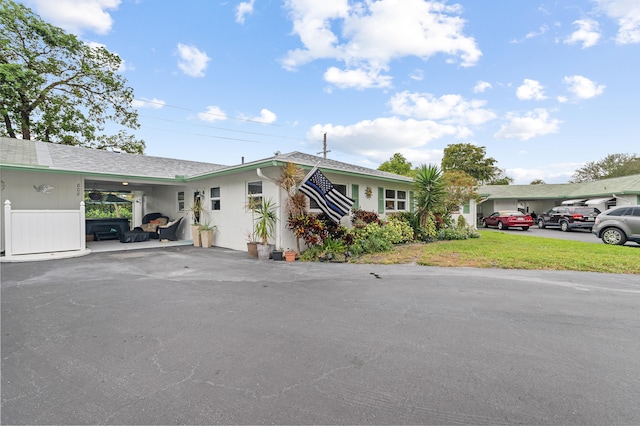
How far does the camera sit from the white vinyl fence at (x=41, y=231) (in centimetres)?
805

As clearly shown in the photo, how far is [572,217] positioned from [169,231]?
22.9 meters

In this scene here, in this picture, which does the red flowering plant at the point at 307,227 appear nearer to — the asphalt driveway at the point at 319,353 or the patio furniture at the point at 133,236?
the asphalt driveway at the point at 319,353

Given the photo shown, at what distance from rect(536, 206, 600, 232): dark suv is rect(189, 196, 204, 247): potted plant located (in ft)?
70.6

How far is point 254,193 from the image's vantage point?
9562 millimetres

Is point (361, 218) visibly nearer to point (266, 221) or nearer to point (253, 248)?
point (266, 221)

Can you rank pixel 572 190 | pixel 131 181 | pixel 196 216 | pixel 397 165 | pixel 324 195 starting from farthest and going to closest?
1. pixel 397 165
2. pixel 572 190
3. pixel 196 216
4. pixel 131 181
5. pixel 324 195

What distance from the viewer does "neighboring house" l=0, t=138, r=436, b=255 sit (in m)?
8.54

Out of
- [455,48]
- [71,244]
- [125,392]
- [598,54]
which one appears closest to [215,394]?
[125,392]

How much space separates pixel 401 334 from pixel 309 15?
11110 mm

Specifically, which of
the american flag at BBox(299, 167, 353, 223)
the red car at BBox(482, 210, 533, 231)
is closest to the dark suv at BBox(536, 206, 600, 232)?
the red car at BBox(482, 210, 533, 231)

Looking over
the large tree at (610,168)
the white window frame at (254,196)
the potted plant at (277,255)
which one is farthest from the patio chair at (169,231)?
the large tree at (610,168)

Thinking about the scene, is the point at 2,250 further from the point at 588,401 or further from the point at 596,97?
the point at 596,97

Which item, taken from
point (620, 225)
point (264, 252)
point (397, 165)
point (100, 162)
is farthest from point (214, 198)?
point (397, 165)

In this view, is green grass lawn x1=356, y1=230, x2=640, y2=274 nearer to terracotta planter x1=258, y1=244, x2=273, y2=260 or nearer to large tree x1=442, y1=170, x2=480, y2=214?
terracotta planter x1=258, y1=244, x2=273, y2=260
